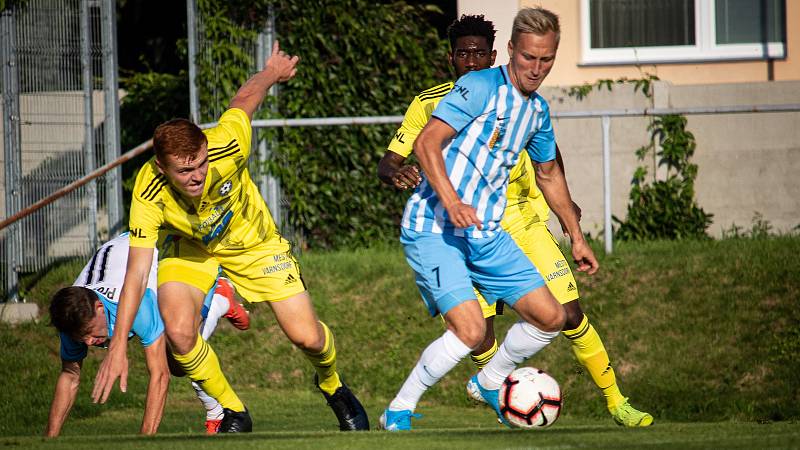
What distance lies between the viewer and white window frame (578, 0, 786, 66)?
13.4m

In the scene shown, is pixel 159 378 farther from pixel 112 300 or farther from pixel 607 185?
pixel 607 185

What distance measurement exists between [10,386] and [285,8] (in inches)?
203

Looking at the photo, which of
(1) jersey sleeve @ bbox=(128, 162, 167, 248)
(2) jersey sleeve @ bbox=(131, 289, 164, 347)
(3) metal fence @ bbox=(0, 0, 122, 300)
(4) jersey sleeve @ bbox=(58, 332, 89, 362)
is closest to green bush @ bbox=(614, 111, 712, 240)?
(3) metal fence @ bbox=(0, 0, 122, 300)

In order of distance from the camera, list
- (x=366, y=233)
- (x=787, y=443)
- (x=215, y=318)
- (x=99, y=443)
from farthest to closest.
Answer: (x=366, y=233)
(x=215, y=318)
(x=99, y=443)
(x=787, y=443)

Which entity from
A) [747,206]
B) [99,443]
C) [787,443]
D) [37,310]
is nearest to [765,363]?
[747,206]

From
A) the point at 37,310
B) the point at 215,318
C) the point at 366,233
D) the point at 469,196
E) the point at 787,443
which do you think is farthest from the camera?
the point at 366,233

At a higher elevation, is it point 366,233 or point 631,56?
point 631,56

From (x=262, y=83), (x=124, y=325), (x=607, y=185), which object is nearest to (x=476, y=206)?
(x=262, y=83)

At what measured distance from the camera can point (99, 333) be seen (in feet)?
24.5

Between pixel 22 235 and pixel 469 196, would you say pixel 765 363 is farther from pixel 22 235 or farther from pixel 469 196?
pixel 22 235

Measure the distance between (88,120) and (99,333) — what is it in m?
5.30

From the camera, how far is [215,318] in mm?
9047

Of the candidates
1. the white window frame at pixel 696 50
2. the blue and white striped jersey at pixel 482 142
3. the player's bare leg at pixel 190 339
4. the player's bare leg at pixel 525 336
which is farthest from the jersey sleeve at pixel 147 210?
the white window frame at pixel 696 50

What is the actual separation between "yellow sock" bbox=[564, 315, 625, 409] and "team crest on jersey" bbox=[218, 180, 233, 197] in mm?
2267
